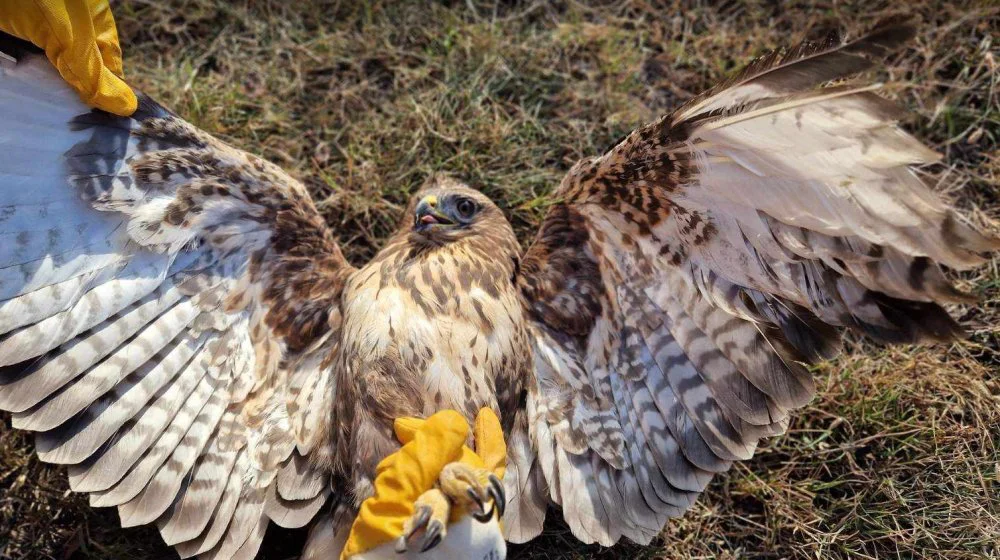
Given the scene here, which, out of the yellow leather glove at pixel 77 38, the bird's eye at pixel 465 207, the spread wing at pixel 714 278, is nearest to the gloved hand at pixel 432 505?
the spread wing at pixel 714 278

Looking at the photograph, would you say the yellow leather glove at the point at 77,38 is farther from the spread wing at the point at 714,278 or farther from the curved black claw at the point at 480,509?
the curved black claw at the point at 480,509

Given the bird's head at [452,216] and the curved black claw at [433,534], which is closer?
the curved black claw at [433,534]

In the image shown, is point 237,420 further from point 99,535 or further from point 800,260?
point 800,260

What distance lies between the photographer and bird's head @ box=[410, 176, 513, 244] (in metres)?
3.40

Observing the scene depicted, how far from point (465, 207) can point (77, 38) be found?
1700 millimetres

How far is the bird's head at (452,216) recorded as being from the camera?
11.2 feet

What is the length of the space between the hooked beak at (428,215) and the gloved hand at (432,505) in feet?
3.34

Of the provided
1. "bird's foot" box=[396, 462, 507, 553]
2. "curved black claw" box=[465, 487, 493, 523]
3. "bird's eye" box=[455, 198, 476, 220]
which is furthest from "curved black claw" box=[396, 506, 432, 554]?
"bird's eye" box=[455, 198, 476, 220]

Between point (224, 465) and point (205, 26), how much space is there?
279cm

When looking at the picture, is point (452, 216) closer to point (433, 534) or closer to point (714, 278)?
point (714, 278)

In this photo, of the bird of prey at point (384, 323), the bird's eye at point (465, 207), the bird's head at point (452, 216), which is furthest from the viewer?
the bird's eye at point (465, 207)

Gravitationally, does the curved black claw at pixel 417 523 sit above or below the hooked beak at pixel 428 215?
below

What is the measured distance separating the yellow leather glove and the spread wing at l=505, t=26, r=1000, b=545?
1822 mm

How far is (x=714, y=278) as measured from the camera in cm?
283
